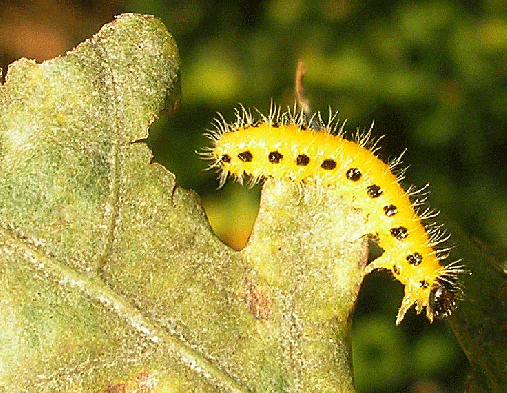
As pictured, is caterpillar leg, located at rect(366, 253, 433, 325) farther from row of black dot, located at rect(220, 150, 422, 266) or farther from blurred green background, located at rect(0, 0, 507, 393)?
blurred green background, located at rect(0, 0, 507, 393)

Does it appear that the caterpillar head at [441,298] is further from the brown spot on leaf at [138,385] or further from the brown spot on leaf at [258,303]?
the brown spot on leaf at [138,385]

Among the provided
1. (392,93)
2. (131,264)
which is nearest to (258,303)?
(131,264)

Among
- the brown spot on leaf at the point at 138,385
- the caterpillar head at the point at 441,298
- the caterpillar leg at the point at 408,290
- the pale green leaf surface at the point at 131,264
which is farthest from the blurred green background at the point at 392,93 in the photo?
the brown spot on leaf at the point at 138,385

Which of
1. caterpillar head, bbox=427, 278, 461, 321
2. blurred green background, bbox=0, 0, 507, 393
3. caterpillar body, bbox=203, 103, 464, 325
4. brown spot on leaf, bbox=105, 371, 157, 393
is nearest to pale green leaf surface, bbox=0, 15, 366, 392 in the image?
brown spot on leaf, bbox=105, 371, 157, 393

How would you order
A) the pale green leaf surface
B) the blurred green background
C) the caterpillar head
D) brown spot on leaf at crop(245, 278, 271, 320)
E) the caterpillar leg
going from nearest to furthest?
the pale green leaf surface
brown spot on leaf at crop(245, 278, 271, 320)
the caterpillar head
the caterpillar leg
the blurred green background

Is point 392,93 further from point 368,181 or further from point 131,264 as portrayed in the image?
point 131,264

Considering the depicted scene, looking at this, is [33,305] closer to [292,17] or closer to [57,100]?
[57,100]
